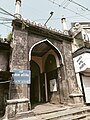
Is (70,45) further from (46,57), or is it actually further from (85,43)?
(46,57)

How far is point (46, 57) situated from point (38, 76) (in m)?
2.22

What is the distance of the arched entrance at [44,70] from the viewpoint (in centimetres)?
1019

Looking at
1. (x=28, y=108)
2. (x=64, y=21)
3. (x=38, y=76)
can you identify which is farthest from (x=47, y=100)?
(x=64, y=21)

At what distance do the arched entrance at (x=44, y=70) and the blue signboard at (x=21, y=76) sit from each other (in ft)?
10.6

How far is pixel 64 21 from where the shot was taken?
1168 cm

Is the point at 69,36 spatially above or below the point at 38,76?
above

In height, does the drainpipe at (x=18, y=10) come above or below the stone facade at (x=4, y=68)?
above

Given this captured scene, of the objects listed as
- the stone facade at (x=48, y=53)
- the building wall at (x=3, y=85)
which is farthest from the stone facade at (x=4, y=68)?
the stone facade at (x=48, y=53)

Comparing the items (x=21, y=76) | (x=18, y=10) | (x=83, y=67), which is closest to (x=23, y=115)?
(x=21, y=76)

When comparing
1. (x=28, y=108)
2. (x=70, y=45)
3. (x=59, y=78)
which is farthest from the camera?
(x=70, y=45)

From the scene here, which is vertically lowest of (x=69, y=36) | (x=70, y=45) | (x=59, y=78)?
(x=59, y=78)

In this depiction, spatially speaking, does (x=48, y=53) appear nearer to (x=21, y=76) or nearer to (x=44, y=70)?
(x=44, y=70)

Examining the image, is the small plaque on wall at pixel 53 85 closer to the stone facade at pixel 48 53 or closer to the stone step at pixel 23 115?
the stone facade at pixel 48 53

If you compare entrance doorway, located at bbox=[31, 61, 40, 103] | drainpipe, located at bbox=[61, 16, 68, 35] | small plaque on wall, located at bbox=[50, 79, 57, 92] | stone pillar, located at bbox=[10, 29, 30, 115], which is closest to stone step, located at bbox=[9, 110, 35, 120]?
stone pillar, located at bbox=[10, 29, 30, 115]
